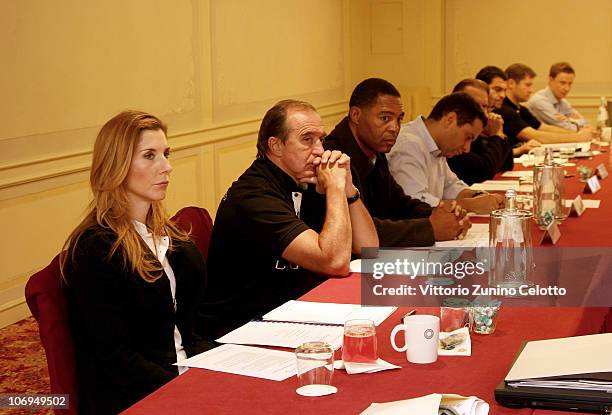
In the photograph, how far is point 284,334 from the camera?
223cm

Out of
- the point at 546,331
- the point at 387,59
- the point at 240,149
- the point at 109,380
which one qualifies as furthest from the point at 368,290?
the point at 387,59

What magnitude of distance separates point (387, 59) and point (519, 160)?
4.27m

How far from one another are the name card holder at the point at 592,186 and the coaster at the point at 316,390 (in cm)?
309

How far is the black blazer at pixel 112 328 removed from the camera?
2.25 metres

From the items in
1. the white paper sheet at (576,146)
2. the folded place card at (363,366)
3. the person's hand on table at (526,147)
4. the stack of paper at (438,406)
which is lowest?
the person's hand on table at (526,147)

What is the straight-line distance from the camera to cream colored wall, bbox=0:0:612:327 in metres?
4.72

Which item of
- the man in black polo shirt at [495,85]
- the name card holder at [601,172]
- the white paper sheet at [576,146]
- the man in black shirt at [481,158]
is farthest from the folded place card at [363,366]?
the man in black polo shirt at [495,85]

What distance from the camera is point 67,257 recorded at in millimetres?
2262

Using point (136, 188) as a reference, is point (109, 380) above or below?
below

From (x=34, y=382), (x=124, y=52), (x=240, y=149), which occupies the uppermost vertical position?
(x=124, y=52)

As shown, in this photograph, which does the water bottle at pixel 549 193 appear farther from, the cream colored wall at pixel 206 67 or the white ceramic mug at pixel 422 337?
the cream colored wall at pixel 206 67

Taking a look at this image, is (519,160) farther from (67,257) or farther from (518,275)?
(67,257)

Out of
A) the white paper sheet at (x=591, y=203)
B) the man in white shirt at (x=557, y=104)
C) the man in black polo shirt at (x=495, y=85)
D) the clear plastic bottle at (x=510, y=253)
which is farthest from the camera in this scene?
the man in white shirt at (x=557, y=104)

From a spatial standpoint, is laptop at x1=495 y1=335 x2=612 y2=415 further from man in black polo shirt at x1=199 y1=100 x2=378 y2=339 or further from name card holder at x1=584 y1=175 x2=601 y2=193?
name card holder at x1=584 y1=175 x2=601 y2=193
